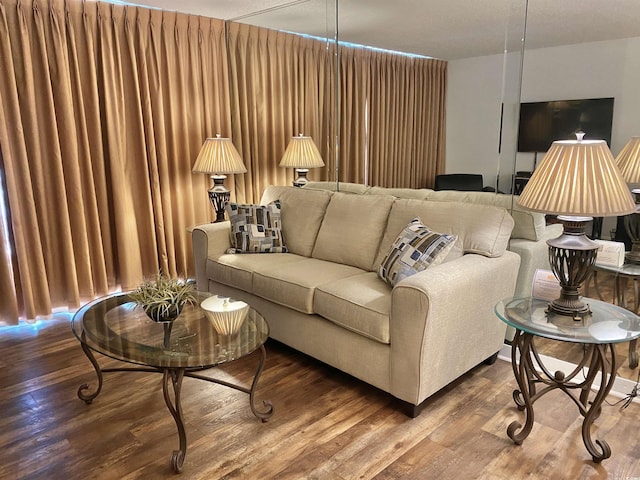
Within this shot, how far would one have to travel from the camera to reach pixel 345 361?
252 centimetres

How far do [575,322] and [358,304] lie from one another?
0.95 m

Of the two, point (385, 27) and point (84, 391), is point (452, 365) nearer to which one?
point (84, 391)

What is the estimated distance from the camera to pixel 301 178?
4035 mm

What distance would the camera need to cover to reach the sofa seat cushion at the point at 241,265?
10.00ft

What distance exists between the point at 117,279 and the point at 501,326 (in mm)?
2921

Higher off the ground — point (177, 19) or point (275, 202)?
point (177, 19)

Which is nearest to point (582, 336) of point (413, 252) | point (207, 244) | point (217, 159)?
point (413, 252)

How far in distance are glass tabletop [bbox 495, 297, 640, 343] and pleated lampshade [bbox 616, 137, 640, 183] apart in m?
0.62

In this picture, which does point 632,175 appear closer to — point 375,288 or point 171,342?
point 375,288

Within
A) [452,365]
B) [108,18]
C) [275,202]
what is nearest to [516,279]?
[452,365]

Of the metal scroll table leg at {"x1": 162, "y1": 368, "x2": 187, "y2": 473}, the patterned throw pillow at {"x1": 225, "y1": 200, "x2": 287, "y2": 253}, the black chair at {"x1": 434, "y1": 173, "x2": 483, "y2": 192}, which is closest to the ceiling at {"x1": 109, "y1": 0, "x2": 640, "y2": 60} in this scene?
the black chair at {"x1": 434, "y1": 173, "x2": 483, "y2": 192}

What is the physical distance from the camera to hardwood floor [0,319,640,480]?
195cm

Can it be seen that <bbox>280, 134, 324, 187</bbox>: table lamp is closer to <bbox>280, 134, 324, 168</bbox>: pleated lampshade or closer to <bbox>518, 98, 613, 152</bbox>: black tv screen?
<bbox>280, 134, 324, 168</bbox>: pleated lampshade

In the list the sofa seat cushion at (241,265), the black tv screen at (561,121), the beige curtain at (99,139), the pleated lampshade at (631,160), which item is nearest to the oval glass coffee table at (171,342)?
Result: the sofa seat cushion at (241,265)
